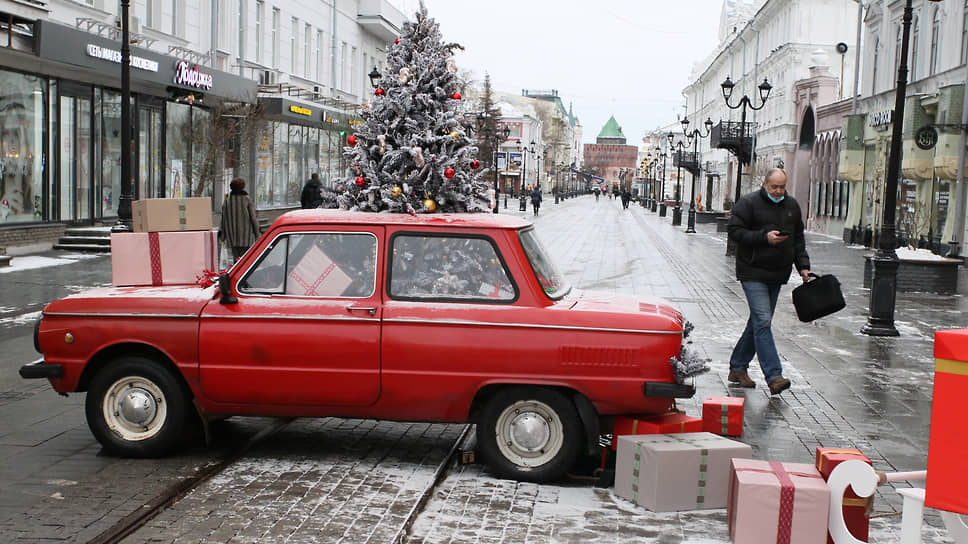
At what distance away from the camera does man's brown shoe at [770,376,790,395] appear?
883cm

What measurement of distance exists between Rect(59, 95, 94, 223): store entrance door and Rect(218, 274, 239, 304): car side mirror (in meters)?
19.2

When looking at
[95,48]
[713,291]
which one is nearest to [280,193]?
[95,48]

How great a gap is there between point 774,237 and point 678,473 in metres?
3.56

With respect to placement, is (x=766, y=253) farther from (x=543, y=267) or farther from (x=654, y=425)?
(x=654, y=425)

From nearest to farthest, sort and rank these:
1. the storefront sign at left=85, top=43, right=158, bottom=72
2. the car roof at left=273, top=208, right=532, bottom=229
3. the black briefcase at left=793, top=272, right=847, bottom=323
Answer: the car roof at left=273, top=208, right=532, bottom=229
the black briefcase at left=793, top=272, right=847, bottom=323
the storefront sign at left=85, top=43, right=158, bottom=72

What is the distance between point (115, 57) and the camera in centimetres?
2250

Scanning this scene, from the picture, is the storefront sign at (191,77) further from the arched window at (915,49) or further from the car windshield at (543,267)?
the arched window at (915,49)

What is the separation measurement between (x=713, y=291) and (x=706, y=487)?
1284 cm

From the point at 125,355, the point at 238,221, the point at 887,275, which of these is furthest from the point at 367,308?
the point at 238,221

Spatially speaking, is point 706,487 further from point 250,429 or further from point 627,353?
point 250,429

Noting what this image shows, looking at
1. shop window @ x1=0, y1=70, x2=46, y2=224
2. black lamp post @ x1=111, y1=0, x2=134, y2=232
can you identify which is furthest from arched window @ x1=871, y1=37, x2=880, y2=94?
shop window @ x1=0, y1=70, x2=46, y2=224

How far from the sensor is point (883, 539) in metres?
5.36

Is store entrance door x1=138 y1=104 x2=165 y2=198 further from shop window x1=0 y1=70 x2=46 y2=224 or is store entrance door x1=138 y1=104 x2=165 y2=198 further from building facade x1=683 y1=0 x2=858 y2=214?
building facade x1=683 y1=0 x2=858 y2=214

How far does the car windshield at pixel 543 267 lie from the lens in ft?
21.0
